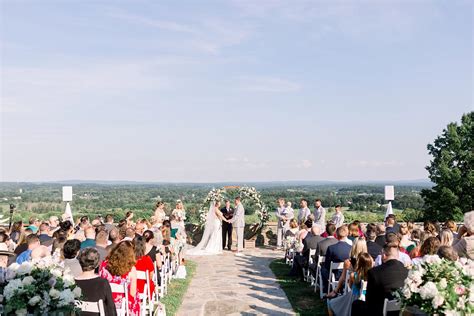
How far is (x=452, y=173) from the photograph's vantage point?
3127 centimetres

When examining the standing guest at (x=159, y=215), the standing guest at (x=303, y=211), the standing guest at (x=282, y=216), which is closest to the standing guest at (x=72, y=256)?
the standing guest at (x=159, y=215)

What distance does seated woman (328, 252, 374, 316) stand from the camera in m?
6.42

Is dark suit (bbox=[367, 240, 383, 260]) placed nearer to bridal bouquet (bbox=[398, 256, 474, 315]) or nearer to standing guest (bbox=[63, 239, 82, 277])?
bridal bouquet (bbox=[398, 256, 474, 315])

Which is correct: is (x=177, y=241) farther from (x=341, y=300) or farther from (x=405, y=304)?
(x=405, y=304)

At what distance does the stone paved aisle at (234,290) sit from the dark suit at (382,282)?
2645mm

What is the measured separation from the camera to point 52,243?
8.57 meters

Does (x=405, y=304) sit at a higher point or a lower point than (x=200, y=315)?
higher

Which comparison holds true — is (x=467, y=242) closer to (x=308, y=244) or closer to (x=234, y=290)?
(x=308, y=244)

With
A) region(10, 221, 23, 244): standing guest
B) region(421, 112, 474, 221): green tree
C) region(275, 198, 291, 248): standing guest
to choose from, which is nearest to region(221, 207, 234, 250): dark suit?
region(275, 198, 291, 248): standing guest

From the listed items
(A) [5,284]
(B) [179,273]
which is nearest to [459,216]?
(B) [179,273]

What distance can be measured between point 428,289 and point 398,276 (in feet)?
4.87

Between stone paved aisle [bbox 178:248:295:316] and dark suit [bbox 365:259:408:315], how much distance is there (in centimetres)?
265

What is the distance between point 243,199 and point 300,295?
836 cm

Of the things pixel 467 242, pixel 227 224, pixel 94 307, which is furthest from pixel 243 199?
pixel 94 307
